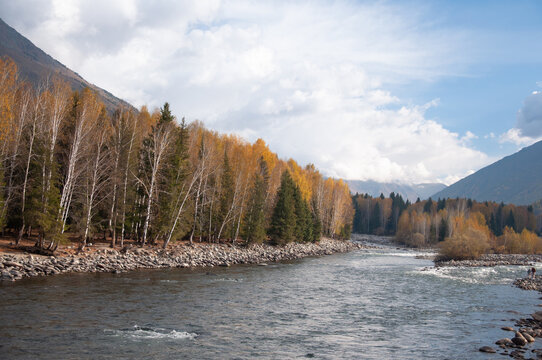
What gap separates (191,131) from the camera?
47.9 m

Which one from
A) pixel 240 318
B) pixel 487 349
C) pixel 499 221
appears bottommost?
pixel 240 318

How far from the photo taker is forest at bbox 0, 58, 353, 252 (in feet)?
90.0

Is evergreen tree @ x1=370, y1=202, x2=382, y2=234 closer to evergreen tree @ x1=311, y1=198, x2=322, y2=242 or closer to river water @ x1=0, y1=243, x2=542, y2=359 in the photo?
evergreen tree @ x1=311, y1=198, x2=322, y2=242

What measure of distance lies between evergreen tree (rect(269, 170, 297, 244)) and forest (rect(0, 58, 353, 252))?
152 millimetres

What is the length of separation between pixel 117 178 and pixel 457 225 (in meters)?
89.3

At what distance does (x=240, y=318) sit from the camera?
16.3 meters

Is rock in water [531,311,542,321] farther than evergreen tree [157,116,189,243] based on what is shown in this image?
No

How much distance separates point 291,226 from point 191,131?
19690mm

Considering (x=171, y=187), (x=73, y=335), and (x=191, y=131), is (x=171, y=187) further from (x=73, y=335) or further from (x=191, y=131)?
(x=73, y=335)

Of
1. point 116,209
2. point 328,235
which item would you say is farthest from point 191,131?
point 328,235

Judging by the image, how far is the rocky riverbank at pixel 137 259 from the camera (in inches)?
899

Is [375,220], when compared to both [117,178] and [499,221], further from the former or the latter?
[117,178]

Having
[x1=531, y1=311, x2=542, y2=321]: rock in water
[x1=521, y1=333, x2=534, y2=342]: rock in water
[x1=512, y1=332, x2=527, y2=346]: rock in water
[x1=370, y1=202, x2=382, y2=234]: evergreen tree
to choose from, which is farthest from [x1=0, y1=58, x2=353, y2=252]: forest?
[x1=370, y1=202, x2=382, y2=234]: evergreen tree

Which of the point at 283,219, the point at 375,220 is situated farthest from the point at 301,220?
the point at 375,220
